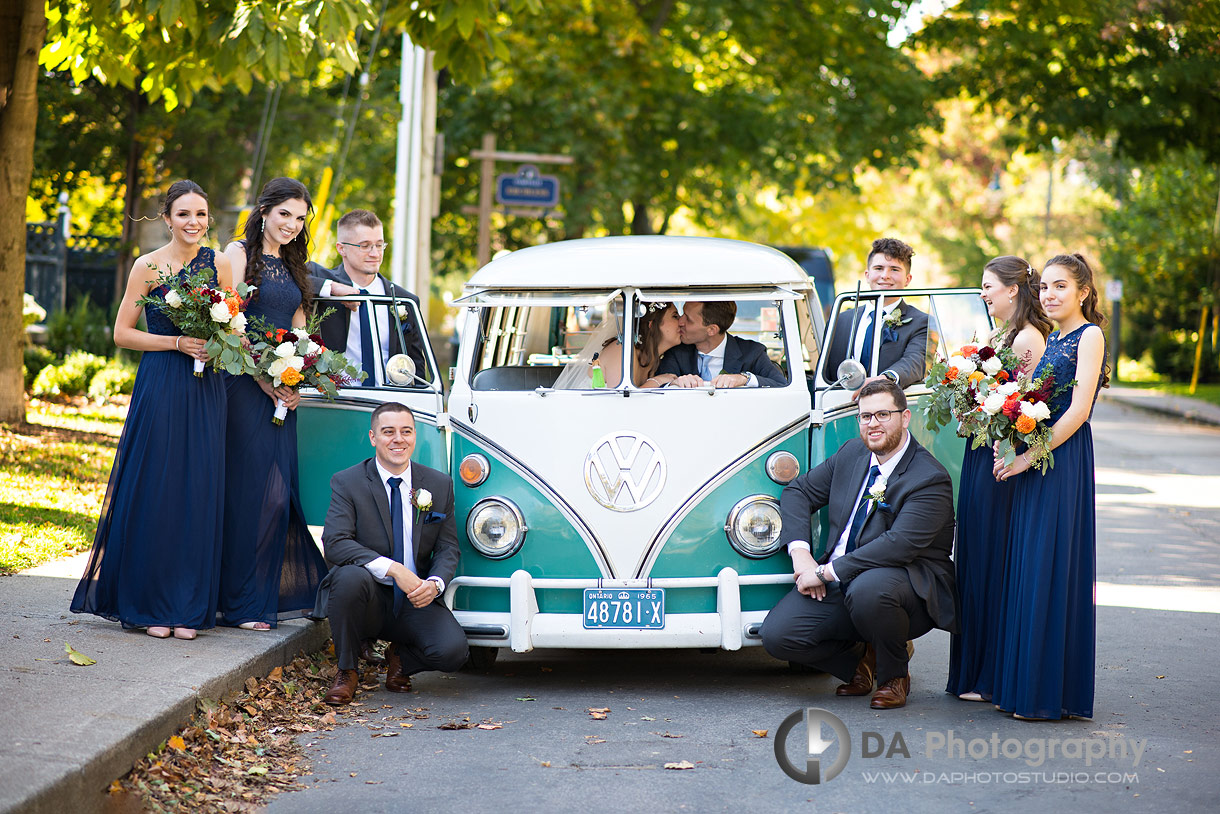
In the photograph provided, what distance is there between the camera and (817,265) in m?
19.8

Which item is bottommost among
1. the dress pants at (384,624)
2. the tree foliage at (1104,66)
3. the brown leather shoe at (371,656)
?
the brown leather shoe at (371,656)

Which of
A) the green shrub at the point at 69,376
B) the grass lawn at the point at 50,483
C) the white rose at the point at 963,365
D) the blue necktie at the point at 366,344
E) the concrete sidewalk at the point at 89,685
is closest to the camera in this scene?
the concrete sidewalk at the point at 89,685

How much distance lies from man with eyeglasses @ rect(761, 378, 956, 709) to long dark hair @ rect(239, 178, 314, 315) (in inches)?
109

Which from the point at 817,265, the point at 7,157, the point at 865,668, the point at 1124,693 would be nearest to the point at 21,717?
the point at 865,668

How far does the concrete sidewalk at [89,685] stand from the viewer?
454cm

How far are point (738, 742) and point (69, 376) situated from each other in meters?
13.6

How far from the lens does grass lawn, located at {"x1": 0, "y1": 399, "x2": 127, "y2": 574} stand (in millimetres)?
9078

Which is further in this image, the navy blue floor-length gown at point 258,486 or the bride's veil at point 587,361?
the bride's veil at point 587,361

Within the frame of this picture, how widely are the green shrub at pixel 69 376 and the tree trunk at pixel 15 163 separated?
12.2ft

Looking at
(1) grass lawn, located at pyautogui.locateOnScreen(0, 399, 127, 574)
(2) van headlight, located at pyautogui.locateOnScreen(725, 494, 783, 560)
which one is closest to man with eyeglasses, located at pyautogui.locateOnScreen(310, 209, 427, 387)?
(2) van headlight, located at pyautogui.locateOnScreen(725, 494, 783, 560)

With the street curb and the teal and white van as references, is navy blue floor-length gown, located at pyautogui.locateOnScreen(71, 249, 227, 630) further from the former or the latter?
the teal and white van

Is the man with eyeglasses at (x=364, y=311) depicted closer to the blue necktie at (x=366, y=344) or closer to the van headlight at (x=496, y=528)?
the blue necktie at (x=366, y=344)

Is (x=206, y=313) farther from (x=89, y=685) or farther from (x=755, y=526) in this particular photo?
(x=755, y=526)

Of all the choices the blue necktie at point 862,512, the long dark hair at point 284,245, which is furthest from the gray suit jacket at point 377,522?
the blue necktie at point 862,512
